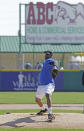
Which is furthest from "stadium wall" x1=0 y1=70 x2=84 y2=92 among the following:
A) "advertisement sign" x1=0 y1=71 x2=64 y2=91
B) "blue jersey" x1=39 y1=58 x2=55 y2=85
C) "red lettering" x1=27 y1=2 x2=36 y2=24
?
"blue jersey" x1=39 y1=58 x2=55 y2=85

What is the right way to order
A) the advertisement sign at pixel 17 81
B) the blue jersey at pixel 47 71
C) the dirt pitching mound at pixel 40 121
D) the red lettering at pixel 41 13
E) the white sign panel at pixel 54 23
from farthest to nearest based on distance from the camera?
the red lettering at pixel 41 13 → the white sign panel at pixel 54 23 → the advertisement sign at pixel 17 81 → the blue jersey at pixel 47 71 → the dirt pitching mound at pixel 40 121

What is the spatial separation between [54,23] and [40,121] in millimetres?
28162

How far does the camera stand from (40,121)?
11188 mm

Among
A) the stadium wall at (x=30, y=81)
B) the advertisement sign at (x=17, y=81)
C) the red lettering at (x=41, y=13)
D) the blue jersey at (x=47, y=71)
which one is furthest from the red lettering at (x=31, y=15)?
the blue jersey at (x=47, y=71)

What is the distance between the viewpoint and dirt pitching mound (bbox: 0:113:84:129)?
10781mm

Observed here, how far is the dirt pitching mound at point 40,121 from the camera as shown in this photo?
35.4 feet

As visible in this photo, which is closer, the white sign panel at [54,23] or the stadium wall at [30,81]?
the stadium wall at [30,81]

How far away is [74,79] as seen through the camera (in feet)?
104

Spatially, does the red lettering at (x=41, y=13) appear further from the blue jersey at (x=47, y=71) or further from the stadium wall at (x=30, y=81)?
the blue jersey at (x=47, y=71)

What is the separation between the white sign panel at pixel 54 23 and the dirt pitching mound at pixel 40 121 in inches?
1046

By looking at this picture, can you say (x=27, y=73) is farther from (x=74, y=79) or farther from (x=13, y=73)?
(x=74, y=79)

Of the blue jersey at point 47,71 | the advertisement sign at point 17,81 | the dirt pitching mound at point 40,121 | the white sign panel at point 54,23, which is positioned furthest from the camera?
the white sign panel at point 54,23

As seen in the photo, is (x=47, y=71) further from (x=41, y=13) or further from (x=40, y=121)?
(x=41, y=13)

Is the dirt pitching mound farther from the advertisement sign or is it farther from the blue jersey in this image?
the advertisement sign
